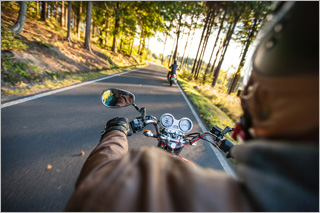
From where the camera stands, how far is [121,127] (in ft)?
4.04

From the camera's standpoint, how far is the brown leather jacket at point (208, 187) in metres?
0.37

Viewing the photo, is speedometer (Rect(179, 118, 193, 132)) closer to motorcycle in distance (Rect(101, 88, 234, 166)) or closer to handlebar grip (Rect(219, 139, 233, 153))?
motorcycle in distance (Rect(101, 88, 234, 166))

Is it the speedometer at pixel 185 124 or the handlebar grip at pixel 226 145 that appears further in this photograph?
the speedometer at pixel 185 124

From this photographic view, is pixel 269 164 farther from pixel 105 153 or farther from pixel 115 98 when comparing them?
pixel 115 98

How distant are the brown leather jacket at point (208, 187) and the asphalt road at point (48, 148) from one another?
62.3 inches

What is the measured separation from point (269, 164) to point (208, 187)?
Result: 21 centimetres

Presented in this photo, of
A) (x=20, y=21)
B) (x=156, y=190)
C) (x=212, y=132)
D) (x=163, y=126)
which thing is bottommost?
(x=163, y=126)

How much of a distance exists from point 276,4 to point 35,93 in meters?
5.50

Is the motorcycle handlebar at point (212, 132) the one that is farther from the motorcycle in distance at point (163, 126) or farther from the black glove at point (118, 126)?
the black glove at point (118, 126)

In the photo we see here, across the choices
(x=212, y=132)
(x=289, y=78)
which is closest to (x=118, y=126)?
(x=212, y=132)

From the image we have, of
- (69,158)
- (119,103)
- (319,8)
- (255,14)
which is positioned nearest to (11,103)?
(69,158)

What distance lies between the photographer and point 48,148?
7.31 feet

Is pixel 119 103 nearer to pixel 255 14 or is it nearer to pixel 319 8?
pixel 319 8

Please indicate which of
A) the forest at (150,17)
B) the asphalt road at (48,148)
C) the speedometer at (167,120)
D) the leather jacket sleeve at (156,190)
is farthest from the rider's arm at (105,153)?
the forest at (150,17)
